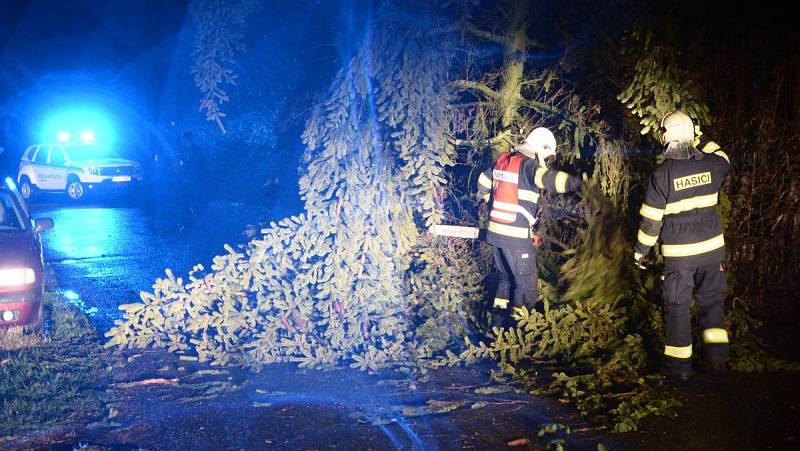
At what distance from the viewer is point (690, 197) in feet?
16.3

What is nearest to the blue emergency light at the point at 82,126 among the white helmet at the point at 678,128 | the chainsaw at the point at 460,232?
the chainsaw at the point at 460,232

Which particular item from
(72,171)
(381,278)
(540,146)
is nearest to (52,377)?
(381,278)

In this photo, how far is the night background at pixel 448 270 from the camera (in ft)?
14.6

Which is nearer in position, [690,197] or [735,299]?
[690,197]

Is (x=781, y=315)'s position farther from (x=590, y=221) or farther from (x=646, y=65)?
(x=646, y=65)

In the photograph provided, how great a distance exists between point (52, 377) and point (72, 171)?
50.1ft

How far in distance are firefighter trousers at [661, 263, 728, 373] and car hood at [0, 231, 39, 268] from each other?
495cm

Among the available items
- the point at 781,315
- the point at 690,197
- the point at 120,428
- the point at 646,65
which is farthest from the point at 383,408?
the point at 781,315

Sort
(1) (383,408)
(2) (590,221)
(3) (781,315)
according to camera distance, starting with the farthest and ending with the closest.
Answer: (3) (781,315), (2) (590,221), (1) (383,408)

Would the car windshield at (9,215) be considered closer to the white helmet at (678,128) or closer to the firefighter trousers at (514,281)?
the firefighter trousers at (514,281)

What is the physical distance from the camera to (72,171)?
748 inches

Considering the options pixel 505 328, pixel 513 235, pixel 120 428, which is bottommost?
pixel 120 428

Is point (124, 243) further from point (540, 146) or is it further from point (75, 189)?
point (540, 146)

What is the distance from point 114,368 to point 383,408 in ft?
7.08
